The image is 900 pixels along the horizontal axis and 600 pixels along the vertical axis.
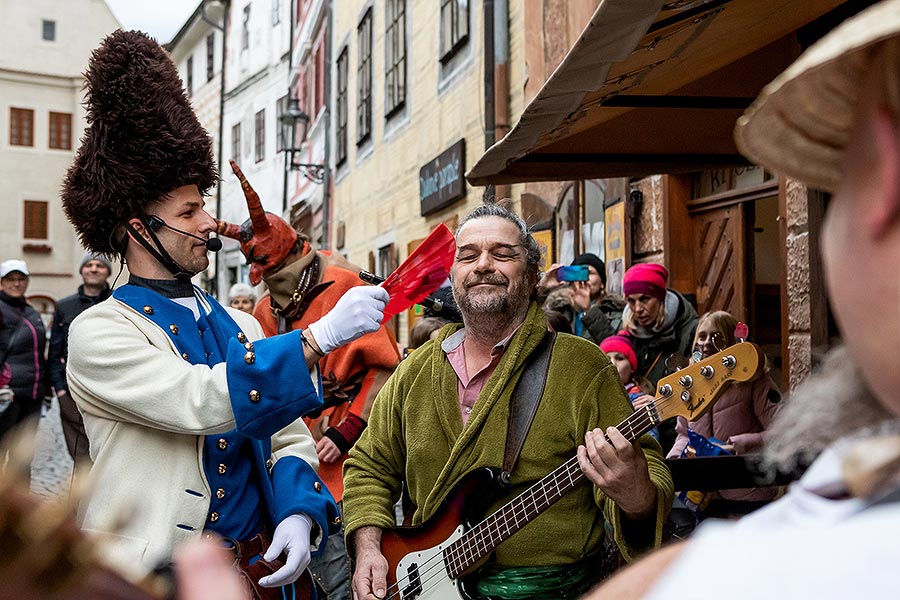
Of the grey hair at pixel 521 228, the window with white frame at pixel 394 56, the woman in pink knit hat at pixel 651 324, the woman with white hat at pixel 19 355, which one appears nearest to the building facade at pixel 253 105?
the window with white frame at pixel 394 56

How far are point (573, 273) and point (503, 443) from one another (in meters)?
2.89

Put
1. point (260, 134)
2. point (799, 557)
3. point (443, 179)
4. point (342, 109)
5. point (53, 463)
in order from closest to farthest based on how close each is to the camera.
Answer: point (799, 557) < point (53, 463) < point (443, 179) < point (342, 109) < point (260, 134)

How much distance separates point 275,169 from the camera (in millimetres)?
24250

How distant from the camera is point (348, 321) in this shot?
2568mm

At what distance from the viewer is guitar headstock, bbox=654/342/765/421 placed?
108 inches

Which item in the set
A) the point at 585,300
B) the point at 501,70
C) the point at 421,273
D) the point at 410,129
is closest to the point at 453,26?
the point at 501,70

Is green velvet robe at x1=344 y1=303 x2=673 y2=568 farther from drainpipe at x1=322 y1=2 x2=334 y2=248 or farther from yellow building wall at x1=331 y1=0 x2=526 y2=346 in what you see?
drainpipe at x1=322 y1=2 x2=334 y2=248

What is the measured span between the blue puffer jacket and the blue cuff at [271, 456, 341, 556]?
5.50 m

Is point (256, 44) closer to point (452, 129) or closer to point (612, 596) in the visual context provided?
point (452, 129)

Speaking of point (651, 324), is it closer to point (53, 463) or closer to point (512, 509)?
point (512, 509)

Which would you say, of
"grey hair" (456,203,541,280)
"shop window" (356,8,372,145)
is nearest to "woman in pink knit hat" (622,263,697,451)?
"grey hair" (456,203,541,280)

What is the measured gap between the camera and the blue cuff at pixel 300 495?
2688mm

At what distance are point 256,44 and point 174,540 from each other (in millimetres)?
26152

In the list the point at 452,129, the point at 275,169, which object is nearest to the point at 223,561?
the point at 452,129
